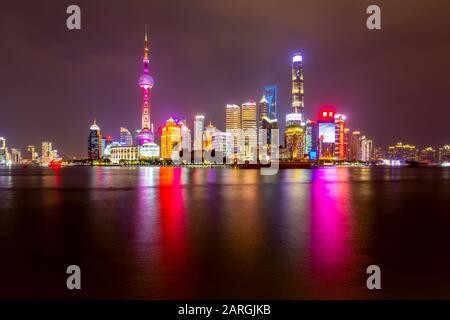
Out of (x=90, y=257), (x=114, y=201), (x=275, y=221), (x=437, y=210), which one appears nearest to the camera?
(x=90, y=257)

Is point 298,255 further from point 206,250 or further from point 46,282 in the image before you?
point 46,282

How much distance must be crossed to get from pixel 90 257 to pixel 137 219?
10932 mm

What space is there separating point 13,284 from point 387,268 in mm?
12716

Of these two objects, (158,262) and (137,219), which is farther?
(137,219)

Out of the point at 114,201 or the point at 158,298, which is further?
the point at 114,201

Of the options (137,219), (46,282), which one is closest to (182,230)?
(137,219)

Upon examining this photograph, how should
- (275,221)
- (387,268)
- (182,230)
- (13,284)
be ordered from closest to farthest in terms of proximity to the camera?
(13,284) < (387,268) < (182,230) < (275,221)

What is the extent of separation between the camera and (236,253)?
55.4 feet

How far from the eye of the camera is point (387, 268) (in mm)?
14633

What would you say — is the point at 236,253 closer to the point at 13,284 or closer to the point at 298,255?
the point at 298,255

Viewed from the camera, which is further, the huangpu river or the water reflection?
the water reflection

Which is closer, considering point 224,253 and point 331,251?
point 224,253

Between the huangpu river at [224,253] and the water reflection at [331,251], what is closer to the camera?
the huangpu river at [224,253]
